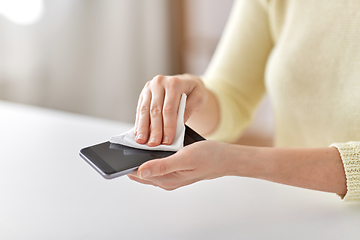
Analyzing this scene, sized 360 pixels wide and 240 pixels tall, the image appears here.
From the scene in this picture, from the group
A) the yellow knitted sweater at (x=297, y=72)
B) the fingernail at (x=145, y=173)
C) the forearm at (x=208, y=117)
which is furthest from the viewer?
the forearm at (x=208, y=117)

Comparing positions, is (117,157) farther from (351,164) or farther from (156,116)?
(351,164)

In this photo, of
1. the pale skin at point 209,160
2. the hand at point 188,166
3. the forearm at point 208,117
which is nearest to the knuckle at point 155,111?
the pale skin at point 209,160

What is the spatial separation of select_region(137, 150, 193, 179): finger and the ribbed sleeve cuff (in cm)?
25

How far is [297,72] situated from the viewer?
2.78 ft

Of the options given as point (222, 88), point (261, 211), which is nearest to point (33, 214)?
point (261, 211)

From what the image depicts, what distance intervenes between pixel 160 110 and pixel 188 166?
5.5 inches

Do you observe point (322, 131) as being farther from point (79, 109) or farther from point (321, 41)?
point (79, 109)

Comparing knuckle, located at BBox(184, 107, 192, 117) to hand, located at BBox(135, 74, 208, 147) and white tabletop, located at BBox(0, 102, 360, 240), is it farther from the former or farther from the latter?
white tabletop, located at BBox(0, 102, 360, 240)

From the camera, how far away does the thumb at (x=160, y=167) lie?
49cm

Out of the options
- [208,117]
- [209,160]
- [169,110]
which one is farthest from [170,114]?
[208,117]

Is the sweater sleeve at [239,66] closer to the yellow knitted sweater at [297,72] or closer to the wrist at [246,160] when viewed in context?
the yellow knitted sweater at [297,72]

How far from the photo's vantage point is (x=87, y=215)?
60cm

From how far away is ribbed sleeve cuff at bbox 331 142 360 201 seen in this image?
0.58m

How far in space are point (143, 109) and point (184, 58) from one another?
1.72 metres
